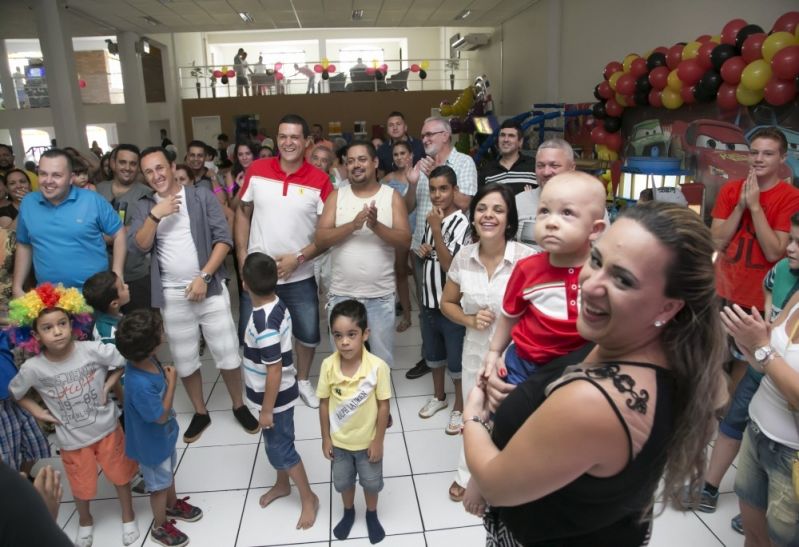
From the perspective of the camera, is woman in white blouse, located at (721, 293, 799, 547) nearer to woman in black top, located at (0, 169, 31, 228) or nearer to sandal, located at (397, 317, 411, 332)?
sandal, located at (397, 317, 411, 332)

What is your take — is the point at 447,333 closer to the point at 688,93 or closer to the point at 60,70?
the point at 688,93

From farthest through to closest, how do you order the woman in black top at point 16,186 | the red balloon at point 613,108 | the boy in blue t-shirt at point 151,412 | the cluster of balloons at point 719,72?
1. the red balloon at point 613,108
2. the woman in black top at point 16,186
3. the cluster of balloons at point 719,72
4. the boy in blue t-shirt at point 151,412

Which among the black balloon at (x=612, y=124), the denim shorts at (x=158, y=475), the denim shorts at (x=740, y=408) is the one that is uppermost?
the black balloon at (x=612, y=124)

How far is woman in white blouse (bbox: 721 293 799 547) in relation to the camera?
5.25 feet

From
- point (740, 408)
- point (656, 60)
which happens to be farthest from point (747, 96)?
point (740, 408)

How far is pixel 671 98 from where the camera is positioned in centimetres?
515

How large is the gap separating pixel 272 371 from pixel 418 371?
5.81 ft

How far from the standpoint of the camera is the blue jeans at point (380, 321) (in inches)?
125

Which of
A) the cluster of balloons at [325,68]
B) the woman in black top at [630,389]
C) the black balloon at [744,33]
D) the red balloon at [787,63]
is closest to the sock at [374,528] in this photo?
the woman in black top at [630,389]

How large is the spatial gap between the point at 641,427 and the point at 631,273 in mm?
255

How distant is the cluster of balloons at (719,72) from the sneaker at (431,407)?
326 centimetres

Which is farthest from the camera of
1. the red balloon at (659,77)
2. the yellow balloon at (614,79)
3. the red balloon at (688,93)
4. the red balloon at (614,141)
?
the red balloon at (614,141)

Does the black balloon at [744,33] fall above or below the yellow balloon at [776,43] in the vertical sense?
above

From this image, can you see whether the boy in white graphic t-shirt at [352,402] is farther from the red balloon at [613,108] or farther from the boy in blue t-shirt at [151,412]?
the red balloon at [613,108]
